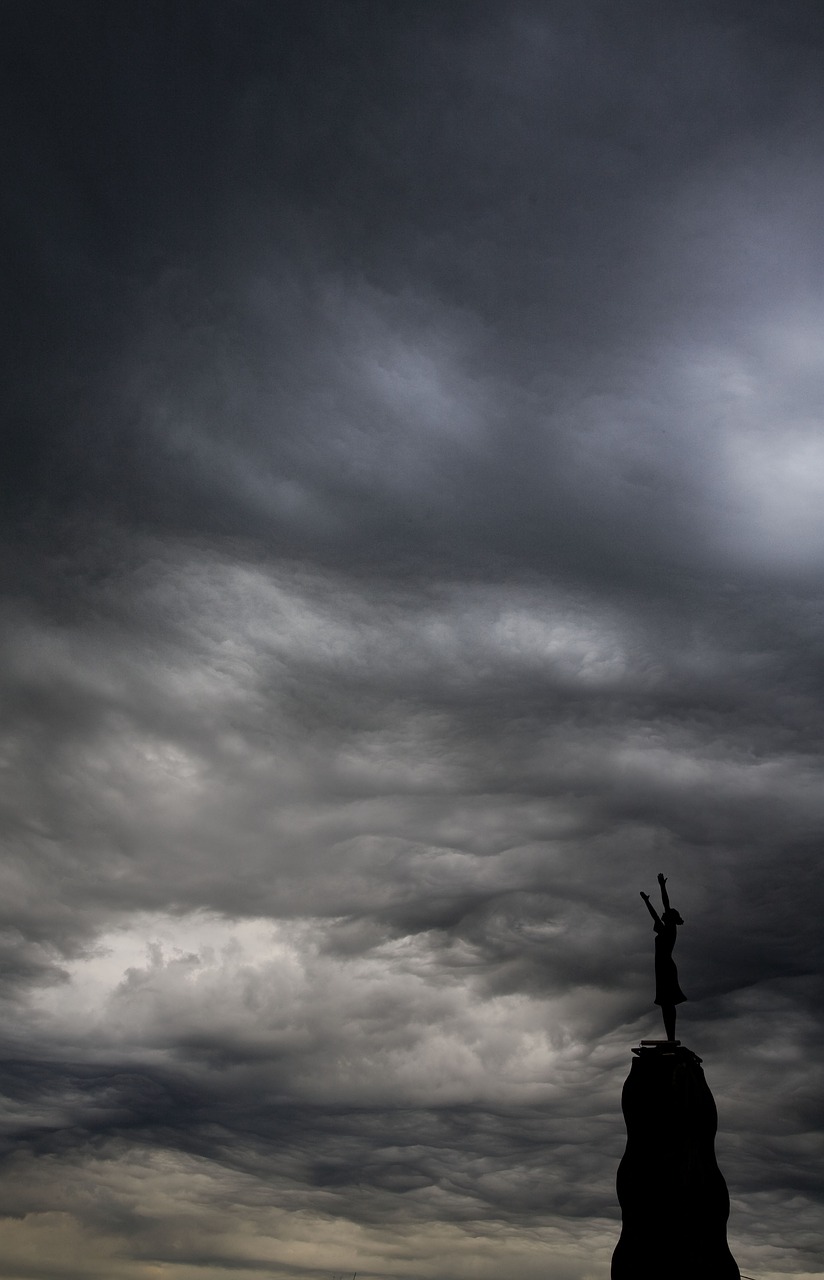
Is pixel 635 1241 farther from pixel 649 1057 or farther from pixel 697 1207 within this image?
pixel 649 1057

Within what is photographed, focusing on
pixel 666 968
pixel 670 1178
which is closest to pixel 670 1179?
pixel 670 1178

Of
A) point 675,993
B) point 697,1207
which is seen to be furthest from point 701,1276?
point 675,993

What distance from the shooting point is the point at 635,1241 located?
121ft

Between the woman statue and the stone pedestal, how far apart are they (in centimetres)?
125

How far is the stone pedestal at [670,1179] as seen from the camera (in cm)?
3628

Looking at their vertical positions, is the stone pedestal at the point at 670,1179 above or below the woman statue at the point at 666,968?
below

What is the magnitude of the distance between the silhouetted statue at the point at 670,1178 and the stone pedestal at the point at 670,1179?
3cm

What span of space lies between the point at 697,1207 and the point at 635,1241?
83.2 inches

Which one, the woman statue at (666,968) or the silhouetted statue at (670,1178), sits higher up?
the woman statue at (666,968)

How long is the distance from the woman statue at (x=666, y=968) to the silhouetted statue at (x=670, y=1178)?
409 millimetres

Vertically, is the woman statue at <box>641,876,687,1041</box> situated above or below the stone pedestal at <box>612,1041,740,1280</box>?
above

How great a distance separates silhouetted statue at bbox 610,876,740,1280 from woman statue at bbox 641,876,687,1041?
16.1 inches

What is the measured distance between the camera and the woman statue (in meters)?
40.0

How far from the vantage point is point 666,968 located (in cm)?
4041
